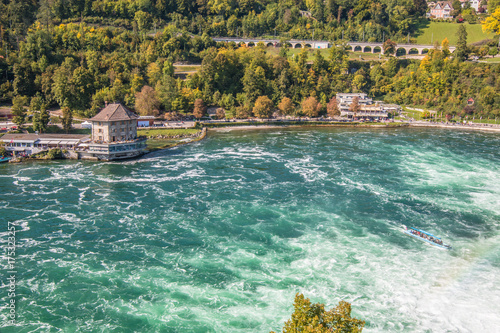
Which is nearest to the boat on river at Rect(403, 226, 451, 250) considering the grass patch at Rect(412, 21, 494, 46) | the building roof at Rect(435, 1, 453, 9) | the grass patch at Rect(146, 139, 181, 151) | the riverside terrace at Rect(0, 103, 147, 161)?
the riverside terrace at Rect(0, 103, 147, 161)

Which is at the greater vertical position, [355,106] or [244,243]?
[355,106]

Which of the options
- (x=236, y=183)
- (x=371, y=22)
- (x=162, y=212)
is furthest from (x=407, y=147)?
(x=371, y=22)

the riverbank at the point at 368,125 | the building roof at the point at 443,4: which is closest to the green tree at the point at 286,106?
the riverbank at the point at 368,125

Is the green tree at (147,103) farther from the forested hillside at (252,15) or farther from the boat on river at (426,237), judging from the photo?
the boat on river at (426,237)

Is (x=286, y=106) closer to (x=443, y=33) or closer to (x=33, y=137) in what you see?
(x=33, y=137)

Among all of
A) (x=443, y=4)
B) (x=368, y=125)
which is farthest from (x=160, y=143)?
(x=443, y=4)

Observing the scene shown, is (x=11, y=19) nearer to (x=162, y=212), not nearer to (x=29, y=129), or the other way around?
(x=29, y=129)
